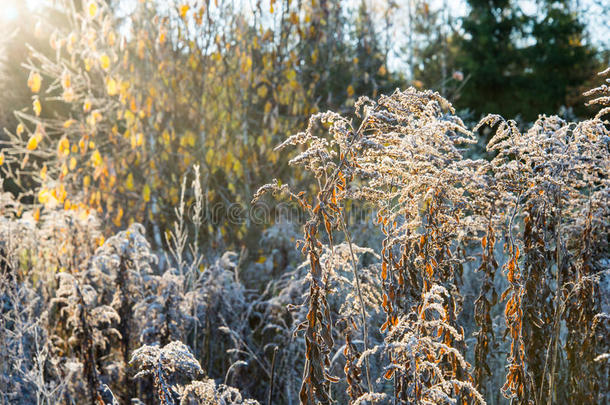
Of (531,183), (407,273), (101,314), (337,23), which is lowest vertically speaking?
(101,314)

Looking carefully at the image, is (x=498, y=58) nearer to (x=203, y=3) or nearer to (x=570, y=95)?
(x=570, y=95)

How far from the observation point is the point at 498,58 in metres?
14.1

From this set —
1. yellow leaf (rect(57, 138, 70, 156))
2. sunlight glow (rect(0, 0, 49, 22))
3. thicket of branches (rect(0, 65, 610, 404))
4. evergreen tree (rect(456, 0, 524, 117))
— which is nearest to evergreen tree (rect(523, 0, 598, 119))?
evergreen tree (rect(456, 0, 524, 117))

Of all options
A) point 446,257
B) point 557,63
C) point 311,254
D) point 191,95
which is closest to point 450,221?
point 446,257

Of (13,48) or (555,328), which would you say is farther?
(13,48)

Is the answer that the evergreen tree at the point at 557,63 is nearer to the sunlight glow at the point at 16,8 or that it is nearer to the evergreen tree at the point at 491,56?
the evergreen tree at the point at 491,56

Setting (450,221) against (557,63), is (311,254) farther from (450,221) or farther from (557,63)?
(557,63)

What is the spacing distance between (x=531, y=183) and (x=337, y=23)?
4.46 m

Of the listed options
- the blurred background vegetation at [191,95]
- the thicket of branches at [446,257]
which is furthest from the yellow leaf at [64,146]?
the thicket of branches at [446,257]

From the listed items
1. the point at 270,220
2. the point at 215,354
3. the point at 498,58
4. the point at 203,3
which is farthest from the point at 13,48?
the point at 498,58

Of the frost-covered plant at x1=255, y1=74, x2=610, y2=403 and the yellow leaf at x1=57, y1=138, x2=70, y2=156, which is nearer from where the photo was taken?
the frost-covered plant at x1=255, y1=74, x2=610, y2=403

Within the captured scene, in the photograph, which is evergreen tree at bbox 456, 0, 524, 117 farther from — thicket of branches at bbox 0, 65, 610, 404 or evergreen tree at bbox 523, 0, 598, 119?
thicket of branches at bbox 0, 65, 610, 404

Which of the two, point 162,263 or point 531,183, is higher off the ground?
point 531,183

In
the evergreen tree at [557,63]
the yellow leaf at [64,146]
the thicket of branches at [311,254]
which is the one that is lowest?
the thicket of branches at [311,254]
